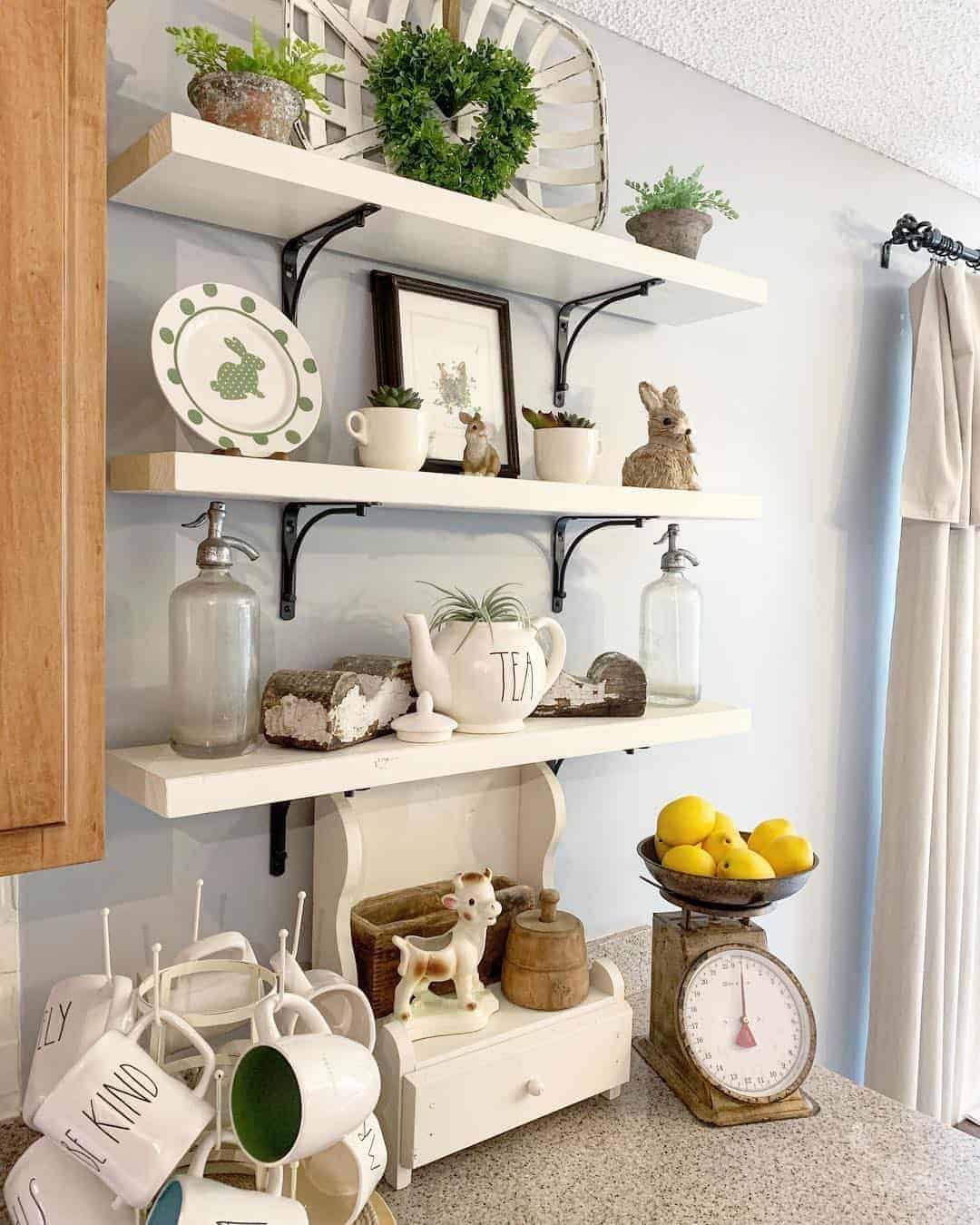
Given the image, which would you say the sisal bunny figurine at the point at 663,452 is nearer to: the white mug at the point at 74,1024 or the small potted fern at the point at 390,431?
the small potted fern at the point at 390,431

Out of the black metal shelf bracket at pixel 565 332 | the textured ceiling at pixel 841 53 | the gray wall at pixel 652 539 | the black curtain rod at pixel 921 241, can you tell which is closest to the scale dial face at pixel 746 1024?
the gray wall at pixel 652 539

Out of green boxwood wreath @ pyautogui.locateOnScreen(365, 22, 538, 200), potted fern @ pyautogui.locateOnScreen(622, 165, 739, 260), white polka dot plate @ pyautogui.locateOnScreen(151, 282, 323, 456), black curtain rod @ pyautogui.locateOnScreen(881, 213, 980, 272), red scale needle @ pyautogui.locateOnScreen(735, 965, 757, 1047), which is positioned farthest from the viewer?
black curtain rod @ pyautogui.locateOnScreen(881, 213, 980, 272)

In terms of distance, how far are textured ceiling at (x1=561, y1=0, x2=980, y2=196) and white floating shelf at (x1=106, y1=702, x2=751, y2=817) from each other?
112cm

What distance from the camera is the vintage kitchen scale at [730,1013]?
1255mm

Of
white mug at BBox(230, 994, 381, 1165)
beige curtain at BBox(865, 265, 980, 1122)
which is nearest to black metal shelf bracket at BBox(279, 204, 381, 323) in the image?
white mug at BBox(230, 994, 381, 1165)

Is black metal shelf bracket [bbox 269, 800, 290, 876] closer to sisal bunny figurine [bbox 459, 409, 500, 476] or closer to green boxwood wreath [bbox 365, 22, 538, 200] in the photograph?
sisal bunny figurine [bbox 459, 409, 500, 476]

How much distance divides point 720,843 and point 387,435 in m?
0.71

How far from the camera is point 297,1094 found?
0.82m

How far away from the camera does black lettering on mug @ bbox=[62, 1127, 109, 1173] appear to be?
2.69 feet

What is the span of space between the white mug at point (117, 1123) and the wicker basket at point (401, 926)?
0.38 m

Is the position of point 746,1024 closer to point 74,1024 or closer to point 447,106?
point 74,1024

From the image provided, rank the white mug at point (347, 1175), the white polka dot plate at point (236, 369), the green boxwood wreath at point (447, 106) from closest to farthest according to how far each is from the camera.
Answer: the white mug at point (347, 1175) → the white polka dot plate at point (236, 369) → the green boxwood wreath at point (447, 106)

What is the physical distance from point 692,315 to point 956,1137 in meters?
1.25

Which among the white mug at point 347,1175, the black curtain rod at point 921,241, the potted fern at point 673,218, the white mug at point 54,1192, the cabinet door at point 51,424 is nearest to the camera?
the cabinet door at point 51,424
